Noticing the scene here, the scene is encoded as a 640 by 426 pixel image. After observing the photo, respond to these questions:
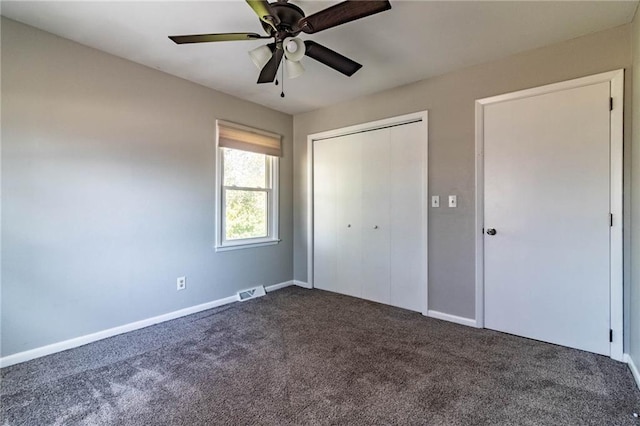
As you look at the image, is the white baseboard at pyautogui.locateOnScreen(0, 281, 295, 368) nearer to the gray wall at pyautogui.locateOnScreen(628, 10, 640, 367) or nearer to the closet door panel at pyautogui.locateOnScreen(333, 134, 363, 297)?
the closet door panel at pyautogui.locateOnScreen(333, 134, 363, 297)

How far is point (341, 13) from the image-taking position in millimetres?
1560

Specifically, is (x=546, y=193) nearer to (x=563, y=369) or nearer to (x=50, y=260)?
(x=563, y=369)

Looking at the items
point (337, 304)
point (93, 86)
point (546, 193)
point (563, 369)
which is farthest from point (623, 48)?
point (93, 86)

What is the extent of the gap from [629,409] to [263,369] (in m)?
2.07

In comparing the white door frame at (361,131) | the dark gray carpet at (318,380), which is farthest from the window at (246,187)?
the dark gray carpet at (318,380)

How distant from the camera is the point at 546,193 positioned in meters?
2.44

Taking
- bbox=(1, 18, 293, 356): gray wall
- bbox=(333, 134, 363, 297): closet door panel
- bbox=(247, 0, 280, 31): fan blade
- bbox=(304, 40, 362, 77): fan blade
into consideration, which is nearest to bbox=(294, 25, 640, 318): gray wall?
bbox=(333, 134, 363, 297): closet door panel

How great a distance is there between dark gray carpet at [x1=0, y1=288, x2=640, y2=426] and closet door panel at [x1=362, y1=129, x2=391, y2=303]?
0.79 meters

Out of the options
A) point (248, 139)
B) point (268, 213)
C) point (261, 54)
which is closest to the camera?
point (261, 54)

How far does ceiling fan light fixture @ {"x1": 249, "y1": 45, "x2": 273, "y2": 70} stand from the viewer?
6.35 ft

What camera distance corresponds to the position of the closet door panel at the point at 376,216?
3445mm

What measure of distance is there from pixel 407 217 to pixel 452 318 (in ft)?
3.51

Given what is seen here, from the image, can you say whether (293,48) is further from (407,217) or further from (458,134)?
(407,217)

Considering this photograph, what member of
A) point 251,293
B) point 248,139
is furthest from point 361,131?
point 251,293
